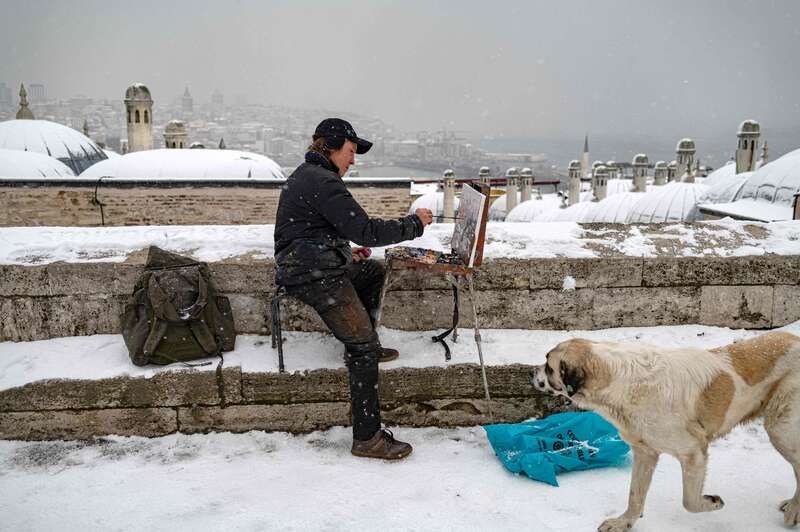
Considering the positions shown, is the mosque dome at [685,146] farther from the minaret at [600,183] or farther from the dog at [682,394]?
the dog at [682,394]

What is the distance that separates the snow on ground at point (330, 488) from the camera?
3.49 m

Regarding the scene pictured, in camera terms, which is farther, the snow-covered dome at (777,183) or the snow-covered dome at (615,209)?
the snow-covered dome at (615,209)

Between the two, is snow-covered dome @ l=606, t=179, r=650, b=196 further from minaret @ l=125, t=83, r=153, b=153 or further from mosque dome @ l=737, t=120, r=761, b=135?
minaret @ l=125, t=83, r=153, b=153

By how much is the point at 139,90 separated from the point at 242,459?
152 ft

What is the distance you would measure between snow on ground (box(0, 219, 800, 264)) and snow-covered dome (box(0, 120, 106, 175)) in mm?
40584

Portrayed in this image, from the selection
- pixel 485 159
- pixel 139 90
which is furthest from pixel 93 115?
pixel 139 90

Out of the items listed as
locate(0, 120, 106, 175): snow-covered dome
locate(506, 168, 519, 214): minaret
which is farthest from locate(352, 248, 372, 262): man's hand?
locate(506, 168, 519, 214): minaret

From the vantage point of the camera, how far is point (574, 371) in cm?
322

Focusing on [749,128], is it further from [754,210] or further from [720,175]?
[754,210]

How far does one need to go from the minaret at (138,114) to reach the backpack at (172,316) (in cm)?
4493

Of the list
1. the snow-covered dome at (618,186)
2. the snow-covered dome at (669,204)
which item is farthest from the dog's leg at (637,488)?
the snow-covered dome at (618,186)

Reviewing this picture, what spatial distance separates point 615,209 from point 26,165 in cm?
3419

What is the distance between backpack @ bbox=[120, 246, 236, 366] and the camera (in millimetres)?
4527

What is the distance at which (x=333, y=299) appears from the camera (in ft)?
13.5
